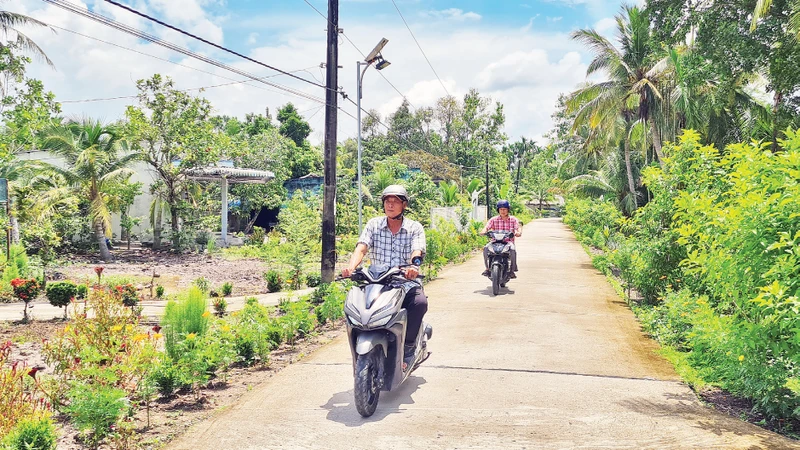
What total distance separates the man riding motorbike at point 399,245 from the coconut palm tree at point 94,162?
51.8 feet

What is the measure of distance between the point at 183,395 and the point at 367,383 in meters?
1.86

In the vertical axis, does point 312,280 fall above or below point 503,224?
below

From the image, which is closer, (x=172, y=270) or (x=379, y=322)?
(x=379, y=322)

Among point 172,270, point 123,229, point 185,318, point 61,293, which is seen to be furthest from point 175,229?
point 185,318

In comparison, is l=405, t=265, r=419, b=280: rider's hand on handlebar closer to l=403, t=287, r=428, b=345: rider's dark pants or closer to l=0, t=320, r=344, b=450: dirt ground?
l=403, t=287, r=428, b=345: rider's dark pants

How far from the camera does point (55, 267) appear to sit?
51.6 ft

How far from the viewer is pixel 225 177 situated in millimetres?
22297

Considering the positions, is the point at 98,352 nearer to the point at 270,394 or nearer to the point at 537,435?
the point at 270,394

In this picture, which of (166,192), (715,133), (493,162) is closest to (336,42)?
(166,192)

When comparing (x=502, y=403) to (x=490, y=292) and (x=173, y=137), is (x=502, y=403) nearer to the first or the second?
(x=490, y=292)

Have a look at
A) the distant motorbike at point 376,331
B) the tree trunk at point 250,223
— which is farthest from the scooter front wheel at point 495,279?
the tree trunk at point 250,223

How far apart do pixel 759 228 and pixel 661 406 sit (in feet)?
5.25

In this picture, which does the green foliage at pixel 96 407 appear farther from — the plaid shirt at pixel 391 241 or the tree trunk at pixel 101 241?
the tree trunk at pixel 101 241

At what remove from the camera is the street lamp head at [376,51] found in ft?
52.0
